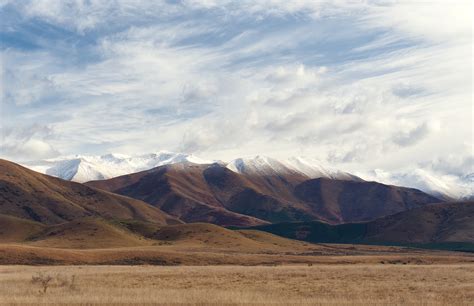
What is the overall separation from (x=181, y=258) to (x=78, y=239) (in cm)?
7368

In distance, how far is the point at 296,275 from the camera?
69812mm

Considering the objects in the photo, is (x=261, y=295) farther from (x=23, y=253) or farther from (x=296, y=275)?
(x=23, y=253)

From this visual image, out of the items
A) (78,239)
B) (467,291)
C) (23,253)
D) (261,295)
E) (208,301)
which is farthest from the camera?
(78,239)

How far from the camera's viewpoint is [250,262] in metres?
117

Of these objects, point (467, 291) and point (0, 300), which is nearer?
point (0, 300)

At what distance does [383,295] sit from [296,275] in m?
25.4

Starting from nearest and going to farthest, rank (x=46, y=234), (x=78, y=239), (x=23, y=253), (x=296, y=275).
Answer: (x=296, y=275) < (x=23, y=253) < (x=78, y=239) < (x=46, y=234)

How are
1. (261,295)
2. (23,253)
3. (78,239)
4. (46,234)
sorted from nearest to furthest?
1. (261,295)
2. (23,253)
3. (78,239)
4. (46,234)

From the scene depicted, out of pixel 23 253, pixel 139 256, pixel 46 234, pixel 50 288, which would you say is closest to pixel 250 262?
pixel 139 256

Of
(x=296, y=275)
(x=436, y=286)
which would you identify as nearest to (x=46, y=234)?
(x=296, y=275)

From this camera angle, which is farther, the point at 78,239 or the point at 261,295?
the point at 78,239

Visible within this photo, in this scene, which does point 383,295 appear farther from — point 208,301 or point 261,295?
point 208,301

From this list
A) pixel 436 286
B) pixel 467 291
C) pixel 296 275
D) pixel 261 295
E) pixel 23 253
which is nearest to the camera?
pixel 261 295

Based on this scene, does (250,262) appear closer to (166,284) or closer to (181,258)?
(181,258)
